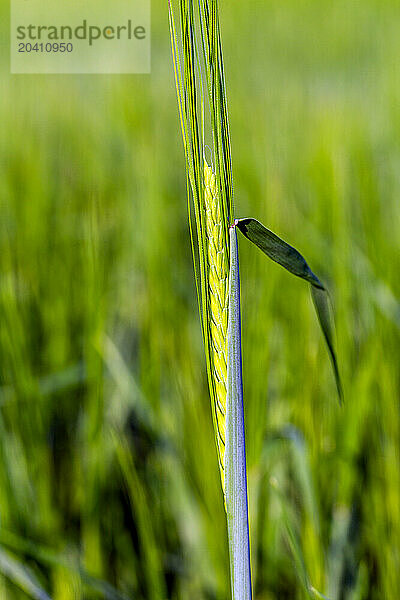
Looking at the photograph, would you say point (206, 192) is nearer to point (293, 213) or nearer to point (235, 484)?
point (235, 484)

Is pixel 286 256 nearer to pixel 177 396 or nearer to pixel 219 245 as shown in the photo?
pixel 219 245

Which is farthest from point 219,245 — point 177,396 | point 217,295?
point 177,396

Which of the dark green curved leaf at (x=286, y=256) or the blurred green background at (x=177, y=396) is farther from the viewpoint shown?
the blurred green background at (x=177, y=396)

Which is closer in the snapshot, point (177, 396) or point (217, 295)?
point (217, 295)

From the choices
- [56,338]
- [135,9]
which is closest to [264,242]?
[56,338]
